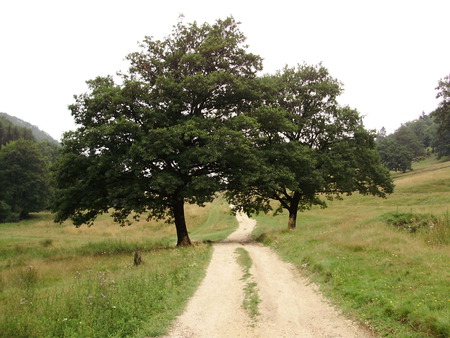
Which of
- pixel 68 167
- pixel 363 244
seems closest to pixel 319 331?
pixel 363 244

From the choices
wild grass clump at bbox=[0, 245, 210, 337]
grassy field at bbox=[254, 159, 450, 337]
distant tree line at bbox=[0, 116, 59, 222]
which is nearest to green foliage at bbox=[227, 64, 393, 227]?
grassy field at bbox=[254, 159, 450, 337]

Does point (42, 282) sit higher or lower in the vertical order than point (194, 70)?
lower

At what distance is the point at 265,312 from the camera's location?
8664 millimetres

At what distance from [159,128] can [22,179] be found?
6649cm

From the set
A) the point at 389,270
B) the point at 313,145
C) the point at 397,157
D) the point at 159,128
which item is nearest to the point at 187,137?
the point at 159,128

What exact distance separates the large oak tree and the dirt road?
9.60 m

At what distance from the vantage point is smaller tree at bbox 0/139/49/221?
68750mm

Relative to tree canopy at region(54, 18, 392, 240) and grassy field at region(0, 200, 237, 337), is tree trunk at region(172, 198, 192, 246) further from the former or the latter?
grassy field at region(0, 200, 237, 337)

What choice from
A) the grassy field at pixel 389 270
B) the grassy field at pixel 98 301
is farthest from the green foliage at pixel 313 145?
the grassy field at pixel 98 301

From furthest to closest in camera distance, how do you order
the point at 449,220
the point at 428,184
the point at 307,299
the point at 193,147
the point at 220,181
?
the point at 428,184, the point at 220,181, the point at 193,147, the point at 449,220, the point at 307,299

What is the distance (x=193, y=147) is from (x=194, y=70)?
674 centimetres

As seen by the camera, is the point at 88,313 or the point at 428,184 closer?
the point at 88,313

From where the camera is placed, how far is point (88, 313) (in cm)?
793

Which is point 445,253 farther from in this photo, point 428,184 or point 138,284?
point 428,184
